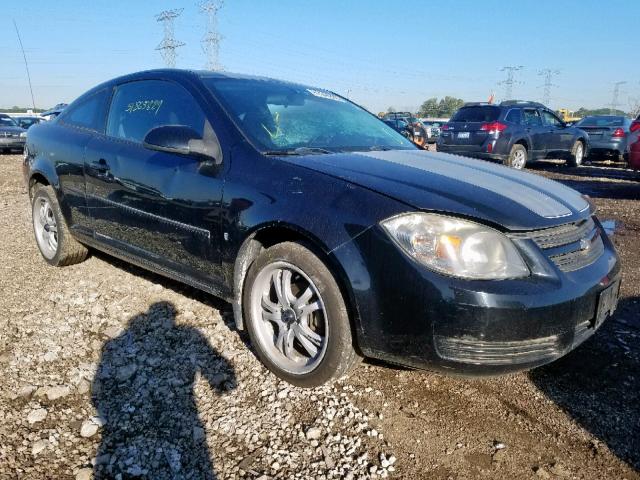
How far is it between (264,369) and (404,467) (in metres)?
0.97

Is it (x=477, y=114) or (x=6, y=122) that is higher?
(x=477, y=114)

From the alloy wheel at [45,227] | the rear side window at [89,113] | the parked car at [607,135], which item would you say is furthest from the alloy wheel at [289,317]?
the parked car at [607,135]

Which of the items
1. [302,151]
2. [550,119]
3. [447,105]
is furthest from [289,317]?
[447,105]

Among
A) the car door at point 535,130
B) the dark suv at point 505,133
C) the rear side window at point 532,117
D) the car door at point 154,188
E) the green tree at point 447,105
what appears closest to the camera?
the car door at point 154,188

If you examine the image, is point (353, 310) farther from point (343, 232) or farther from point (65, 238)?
point (65, 238)

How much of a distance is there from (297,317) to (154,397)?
0.78 metres

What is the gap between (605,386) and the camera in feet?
8.41

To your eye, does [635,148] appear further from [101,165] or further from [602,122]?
[101,165]

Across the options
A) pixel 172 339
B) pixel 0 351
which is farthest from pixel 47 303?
pixel 172 339

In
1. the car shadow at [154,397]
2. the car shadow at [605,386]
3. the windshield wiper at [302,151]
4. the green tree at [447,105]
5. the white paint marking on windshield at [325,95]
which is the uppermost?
the green tree at [447,105]

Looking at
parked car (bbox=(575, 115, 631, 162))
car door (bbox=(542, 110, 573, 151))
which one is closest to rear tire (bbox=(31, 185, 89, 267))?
car door (bbox=(542, 110, 573, 151))

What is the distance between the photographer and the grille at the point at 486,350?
2053mm

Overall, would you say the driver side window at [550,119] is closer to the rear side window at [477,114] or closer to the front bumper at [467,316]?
the rear side window at [477,114]

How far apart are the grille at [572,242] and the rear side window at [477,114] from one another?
33.3ft
